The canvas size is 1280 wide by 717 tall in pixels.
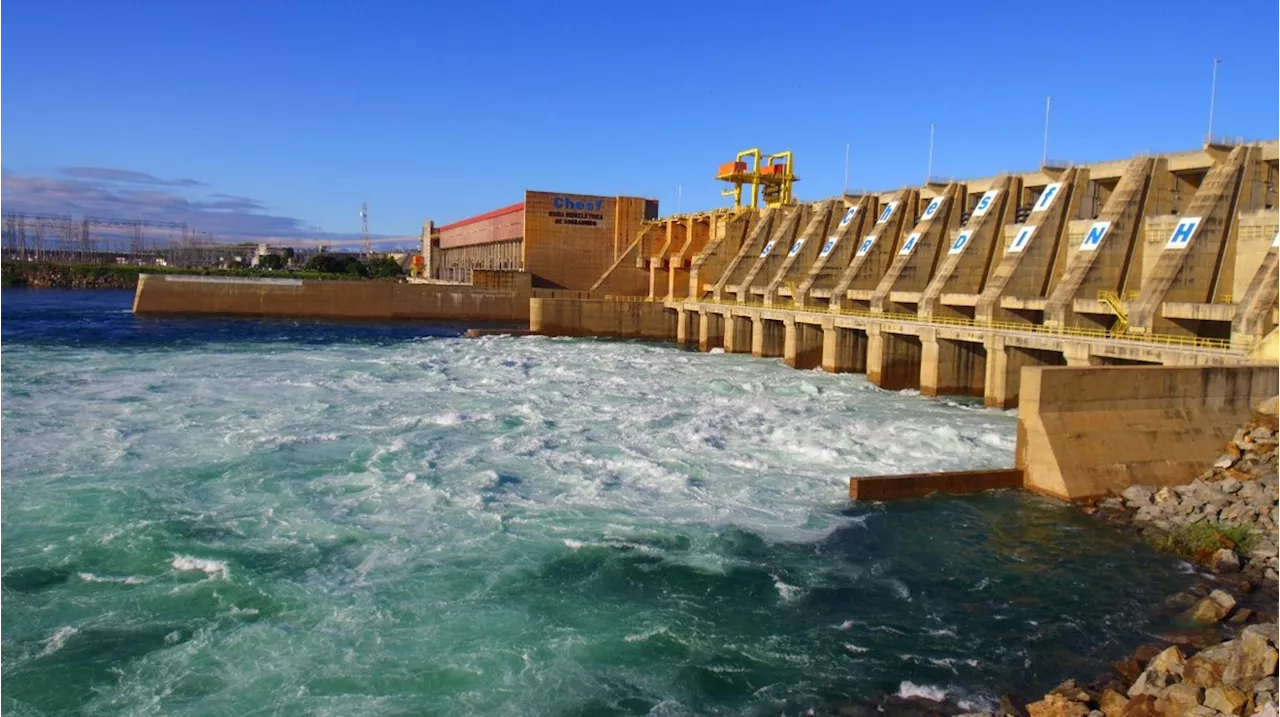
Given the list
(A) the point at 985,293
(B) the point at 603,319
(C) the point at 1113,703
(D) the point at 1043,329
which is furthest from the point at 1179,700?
(B) the point at 603,319

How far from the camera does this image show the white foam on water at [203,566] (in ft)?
36.9

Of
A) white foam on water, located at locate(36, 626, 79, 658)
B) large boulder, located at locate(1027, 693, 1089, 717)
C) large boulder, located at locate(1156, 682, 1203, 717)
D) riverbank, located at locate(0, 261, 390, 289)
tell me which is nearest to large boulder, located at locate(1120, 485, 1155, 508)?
large boulder, located at locate(1156, 682, 1203, 717)

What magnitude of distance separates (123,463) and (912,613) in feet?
46.7

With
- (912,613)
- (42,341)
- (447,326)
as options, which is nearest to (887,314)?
(912,613)

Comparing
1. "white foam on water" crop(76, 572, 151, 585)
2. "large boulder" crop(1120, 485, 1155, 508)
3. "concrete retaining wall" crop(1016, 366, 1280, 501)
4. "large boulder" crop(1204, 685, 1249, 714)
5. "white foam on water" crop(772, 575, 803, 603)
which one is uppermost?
"concrete retaining wall" crop(1016, 366, 1280, 501)

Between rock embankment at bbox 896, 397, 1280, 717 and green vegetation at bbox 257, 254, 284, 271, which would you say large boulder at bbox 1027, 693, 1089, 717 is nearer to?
rock embankment at bbox 896, 397, 1280, 717

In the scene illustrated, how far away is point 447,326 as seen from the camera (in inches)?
→ 2261

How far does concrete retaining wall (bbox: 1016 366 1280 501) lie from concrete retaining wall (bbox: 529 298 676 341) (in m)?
34.8

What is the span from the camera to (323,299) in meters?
58.2

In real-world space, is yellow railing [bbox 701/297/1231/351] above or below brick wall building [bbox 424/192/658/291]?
below

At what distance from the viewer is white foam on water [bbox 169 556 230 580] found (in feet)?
36.9

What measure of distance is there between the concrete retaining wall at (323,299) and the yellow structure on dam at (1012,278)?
11700mm

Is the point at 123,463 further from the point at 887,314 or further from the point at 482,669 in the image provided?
the point at 887,314

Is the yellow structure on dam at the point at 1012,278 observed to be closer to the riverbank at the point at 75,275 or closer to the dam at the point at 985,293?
the dam at the point at 985,293
